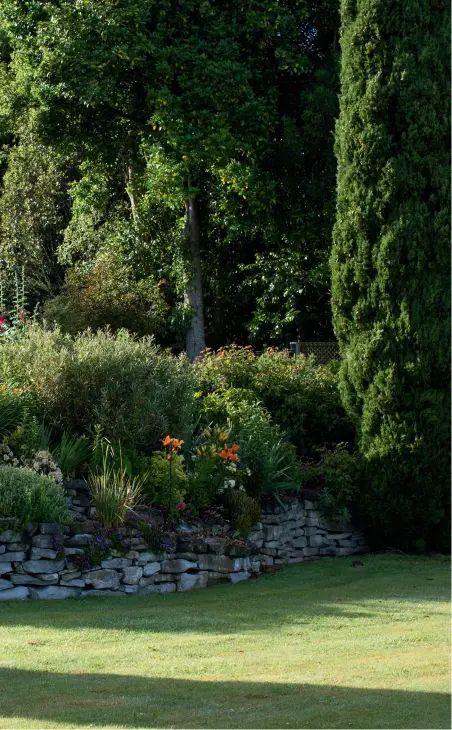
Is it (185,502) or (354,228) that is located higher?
(354,228)

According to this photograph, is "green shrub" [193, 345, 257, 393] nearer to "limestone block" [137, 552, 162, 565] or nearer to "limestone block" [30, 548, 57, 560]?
"limestone block" [137, 552, 162, 565]

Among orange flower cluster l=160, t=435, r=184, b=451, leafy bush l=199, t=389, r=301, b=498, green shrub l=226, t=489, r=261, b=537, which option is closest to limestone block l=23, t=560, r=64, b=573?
orange flower cluster l=160, t=435, r=184, b=451

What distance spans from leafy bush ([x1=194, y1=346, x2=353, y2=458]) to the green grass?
11.3 feet

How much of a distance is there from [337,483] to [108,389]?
3.01m

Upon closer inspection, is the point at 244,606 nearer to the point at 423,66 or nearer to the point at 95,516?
the point at 95,516

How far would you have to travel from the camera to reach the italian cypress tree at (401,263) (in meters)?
11.2

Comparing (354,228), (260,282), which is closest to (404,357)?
(354,228)

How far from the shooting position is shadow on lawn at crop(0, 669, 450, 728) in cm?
475

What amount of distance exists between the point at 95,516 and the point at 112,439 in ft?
3.39

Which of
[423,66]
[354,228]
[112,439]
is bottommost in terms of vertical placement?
[112,439]

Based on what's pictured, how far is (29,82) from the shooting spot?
59.5 ft

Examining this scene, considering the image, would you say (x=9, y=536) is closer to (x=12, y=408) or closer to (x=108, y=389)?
(x=12, y=408)

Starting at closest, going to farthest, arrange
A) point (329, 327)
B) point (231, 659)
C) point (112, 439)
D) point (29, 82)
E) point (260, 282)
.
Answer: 1. point (231, 659)
2. point (112, 439)
3. point (29, 82)
4. point (260, 282)
5. point (329, 327)

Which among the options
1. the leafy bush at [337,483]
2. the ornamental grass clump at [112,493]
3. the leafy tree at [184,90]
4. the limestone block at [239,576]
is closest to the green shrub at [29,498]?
the ornamental grass clump at [112,493]
